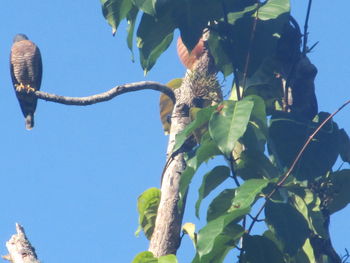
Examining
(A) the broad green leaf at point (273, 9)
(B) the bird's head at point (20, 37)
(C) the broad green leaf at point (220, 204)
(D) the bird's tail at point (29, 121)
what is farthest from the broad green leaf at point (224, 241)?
(B) the bird's head at point (20, 37)

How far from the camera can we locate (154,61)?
3564 millimetres

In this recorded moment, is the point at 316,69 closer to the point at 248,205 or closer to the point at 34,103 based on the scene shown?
the point at 248,205

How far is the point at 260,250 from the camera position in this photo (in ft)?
8.46

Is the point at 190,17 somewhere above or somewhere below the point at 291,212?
above

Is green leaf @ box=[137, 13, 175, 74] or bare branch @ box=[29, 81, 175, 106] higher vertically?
green leaf @ box=[137, 13, 175, 74]

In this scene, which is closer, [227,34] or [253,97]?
[253,97]

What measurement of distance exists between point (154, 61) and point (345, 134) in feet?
3.10

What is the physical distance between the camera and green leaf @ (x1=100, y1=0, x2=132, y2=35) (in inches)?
132

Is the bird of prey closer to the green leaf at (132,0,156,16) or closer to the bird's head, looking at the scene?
the bird's head

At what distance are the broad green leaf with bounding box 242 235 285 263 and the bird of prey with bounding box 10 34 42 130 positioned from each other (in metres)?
4.01

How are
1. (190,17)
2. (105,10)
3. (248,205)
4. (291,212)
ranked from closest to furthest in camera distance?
1. (248,205)
2. (291,212)
3. (190,17)
4. (105,10)

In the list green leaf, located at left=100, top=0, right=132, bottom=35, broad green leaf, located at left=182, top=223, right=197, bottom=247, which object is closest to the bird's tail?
green leaf, located at left=100, top=0, right=132, bottom=35

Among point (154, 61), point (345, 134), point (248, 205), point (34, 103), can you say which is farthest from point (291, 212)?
point (34, 103)

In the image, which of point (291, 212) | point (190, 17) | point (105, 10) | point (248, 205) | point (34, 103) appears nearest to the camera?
point (248, 205)
